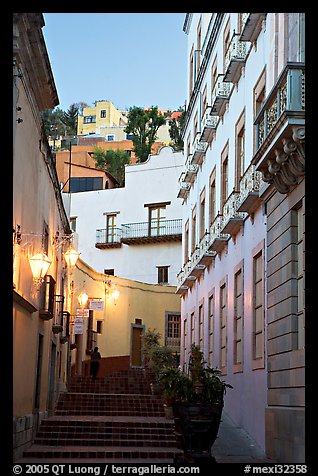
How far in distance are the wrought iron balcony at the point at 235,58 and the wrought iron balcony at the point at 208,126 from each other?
2731 millimetres

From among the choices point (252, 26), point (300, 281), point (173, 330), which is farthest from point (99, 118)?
point (300, 281)

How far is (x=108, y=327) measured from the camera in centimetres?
3603

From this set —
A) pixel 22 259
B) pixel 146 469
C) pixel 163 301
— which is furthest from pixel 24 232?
pixel 163 301

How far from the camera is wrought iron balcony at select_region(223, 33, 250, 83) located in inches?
739

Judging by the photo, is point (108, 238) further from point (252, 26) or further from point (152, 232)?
point (252, 26)

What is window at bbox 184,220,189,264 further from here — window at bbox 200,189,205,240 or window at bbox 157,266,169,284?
window at bbox 157,266,169,284

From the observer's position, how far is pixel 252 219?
1712cm

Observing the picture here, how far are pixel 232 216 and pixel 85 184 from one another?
A: 94.5 feet

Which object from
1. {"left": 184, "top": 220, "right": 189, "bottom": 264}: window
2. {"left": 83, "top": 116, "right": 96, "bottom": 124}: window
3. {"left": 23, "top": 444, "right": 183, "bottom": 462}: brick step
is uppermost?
{"left": 83, "top": 116, "right": 96, "bottom": 124}: window

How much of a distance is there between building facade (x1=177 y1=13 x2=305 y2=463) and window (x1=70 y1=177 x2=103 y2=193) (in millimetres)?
18404

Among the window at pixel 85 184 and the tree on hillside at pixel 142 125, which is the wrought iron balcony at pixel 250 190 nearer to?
the window at pixel 85 184

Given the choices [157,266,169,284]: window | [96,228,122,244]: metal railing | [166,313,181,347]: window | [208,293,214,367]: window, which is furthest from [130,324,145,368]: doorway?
[208,293,214,367]: window

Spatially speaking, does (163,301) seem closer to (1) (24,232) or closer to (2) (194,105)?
(2) (194,105)
